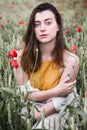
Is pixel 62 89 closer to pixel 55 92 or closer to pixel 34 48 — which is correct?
pixel 55 92

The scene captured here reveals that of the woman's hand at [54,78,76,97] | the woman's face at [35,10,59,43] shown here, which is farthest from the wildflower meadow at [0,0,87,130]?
the woman's face at [35,10,59,43]

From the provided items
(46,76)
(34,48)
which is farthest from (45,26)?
(46,76)

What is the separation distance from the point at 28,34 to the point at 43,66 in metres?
0.22

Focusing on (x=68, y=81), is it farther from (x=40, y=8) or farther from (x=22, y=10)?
(x=22, y=10)

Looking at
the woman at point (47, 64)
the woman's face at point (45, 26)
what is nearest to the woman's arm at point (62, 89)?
the woman at point (47, 64)

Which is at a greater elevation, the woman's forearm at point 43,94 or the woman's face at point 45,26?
the woman's face at point 45,26

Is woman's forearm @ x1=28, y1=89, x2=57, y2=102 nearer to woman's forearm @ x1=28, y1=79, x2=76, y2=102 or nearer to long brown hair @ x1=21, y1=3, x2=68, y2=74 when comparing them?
woman's forearm @ x1=28, y1=79, x2=76, y2=102

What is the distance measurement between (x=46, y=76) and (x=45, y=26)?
0.31 meters

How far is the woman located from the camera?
2316 mm

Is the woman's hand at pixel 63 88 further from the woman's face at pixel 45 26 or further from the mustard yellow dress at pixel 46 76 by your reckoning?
the woman's face at pixel 45 26

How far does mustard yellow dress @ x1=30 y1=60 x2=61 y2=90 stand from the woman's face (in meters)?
0.16

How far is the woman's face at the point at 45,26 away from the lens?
2342 mm

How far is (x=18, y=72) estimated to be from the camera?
245cm

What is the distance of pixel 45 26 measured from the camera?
2.35m
